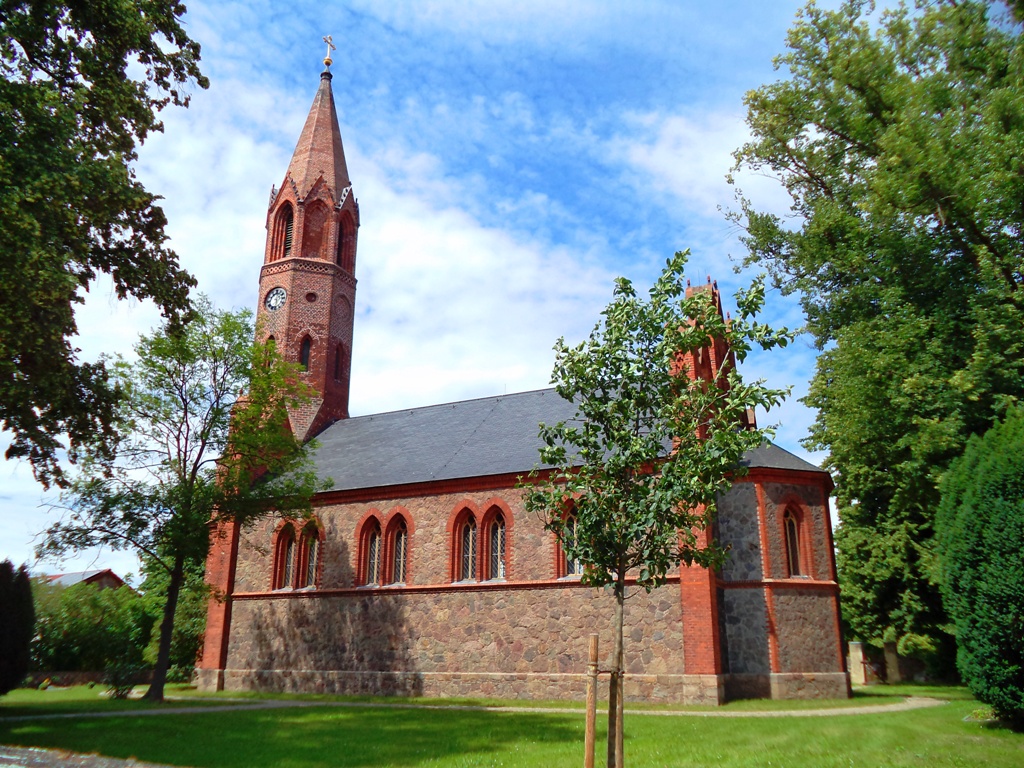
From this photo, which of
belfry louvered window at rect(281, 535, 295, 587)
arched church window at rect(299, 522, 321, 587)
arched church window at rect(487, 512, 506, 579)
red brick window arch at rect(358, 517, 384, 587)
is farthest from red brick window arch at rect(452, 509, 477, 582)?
belfry louvered window at rect(281, 535, 295, 587)

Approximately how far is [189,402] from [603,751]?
675 inches

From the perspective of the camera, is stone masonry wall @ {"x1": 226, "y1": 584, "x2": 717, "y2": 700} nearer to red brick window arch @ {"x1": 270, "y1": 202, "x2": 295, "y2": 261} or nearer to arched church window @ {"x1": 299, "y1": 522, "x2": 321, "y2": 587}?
arched church window @ {"x1": 299, "y1": 522, "x2": 321, "y2": 587}

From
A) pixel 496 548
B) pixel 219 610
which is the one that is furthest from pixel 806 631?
pixel 219 610

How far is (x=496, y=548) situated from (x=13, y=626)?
13103mm

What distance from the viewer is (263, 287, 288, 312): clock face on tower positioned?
112ft

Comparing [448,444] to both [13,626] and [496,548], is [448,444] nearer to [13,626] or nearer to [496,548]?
[496,548]

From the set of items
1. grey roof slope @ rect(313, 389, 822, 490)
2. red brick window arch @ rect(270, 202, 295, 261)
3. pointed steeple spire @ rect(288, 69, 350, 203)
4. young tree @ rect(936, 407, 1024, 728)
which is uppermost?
pointed steeple spire @ rect(288, 69, 350, 203)

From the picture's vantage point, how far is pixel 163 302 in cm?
1494

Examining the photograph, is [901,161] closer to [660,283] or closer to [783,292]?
[783,292]

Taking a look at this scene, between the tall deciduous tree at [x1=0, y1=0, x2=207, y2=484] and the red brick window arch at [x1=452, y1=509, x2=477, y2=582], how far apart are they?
11.6m

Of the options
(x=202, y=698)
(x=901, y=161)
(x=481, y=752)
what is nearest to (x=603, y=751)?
(x=481, y=752)

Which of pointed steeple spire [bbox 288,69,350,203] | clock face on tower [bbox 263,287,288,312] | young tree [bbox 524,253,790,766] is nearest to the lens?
young tree [bbox 524,253,790,766]

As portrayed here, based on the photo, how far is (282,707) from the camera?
1975cm

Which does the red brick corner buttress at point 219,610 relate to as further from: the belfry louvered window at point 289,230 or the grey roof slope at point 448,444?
the belfry louvered window at point 289,230
